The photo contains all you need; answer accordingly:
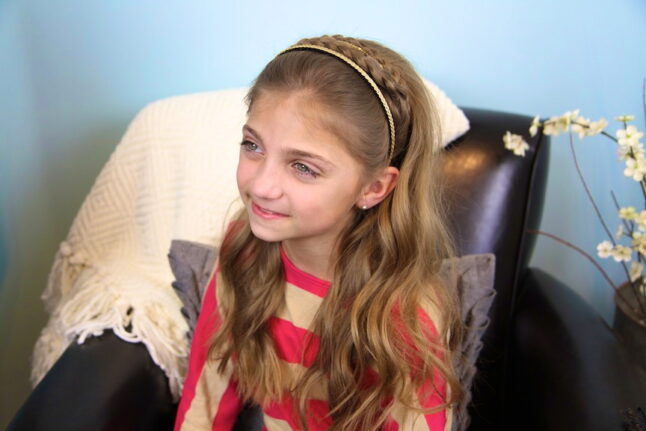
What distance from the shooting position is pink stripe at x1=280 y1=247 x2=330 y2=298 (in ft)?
2.78

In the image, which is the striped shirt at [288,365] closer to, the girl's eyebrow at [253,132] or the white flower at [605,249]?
the girl's eyebrow at [253,132]

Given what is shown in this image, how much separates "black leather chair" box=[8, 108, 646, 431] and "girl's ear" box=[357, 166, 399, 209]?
0.89 feet

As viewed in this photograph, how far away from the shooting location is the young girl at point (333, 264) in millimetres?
693

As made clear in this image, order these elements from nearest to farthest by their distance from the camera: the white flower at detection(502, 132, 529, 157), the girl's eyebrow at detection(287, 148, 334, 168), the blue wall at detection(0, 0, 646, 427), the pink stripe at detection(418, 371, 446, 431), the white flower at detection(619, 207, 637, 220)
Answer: the girl's eyebrow at detection(287, 148, 334, 168) < the pink stripe at detection(418, 371, 446, 431) < the white flower at detection(619, 207, 637, 220) < the white flower at detection(502, 132, 529, 157) < the blue wall at detection(0, 0, 646, 427)

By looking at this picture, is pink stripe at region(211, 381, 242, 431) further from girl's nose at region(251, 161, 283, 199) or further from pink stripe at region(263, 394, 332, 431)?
girl's nose at region(251, 161, 283, 199)

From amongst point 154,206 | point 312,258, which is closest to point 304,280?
point 312,258

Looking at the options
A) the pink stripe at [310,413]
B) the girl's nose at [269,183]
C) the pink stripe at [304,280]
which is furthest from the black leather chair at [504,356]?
the girl's nose at [269,183]

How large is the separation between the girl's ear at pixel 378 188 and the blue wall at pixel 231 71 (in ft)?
1.65

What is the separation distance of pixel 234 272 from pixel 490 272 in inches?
16.1

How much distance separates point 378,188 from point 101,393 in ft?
1.51

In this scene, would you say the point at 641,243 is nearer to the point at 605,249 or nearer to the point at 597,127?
the point at 605,249

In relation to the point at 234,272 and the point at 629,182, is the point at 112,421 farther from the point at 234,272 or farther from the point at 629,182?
the point at 629,182

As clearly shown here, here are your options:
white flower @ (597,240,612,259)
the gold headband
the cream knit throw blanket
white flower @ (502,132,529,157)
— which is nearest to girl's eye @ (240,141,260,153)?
the gold headband

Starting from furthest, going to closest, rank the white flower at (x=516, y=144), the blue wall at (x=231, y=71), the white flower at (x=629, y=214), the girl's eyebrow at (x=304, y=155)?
the blue wall at (x=231, y=71), the white flower at (x=516, y=144), the white flower at (x=629, y=214), the girl's eyebrow at (x=304, y=155)
